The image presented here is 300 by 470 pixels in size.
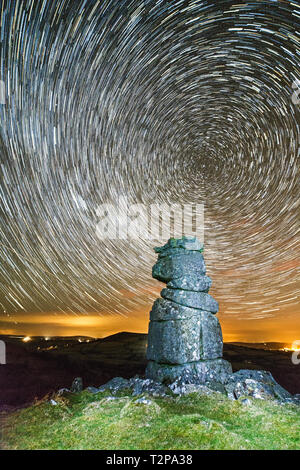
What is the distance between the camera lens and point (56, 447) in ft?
29.2

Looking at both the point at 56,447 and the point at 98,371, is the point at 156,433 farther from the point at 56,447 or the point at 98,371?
the point at 98,371

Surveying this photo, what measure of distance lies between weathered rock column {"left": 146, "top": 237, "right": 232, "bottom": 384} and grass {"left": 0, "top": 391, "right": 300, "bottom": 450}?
9.13 feet

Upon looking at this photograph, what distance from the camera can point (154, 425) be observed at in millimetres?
10523

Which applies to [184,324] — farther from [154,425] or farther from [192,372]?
[154,425]

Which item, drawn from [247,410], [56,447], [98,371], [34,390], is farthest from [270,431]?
[98,371]

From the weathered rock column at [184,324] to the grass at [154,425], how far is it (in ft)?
9.13

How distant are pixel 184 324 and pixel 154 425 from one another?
7.63 metres

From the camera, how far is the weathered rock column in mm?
16891

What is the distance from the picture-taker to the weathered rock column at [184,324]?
16.9 meters

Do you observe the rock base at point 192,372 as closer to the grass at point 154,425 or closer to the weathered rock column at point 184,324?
the weathered rock column at point 184,324

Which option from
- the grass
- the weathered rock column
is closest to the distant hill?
the grass

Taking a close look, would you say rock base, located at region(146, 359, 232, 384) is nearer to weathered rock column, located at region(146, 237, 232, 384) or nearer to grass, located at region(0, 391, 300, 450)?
weathered rock column, located at region(146, 237, 232, 384)

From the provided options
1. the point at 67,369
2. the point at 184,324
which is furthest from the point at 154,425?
the point at 67,369

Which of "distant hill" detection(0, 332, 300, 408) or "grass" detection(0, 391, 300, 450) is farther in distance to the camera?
"distant hill" detection(0, 332, 300, 408)
